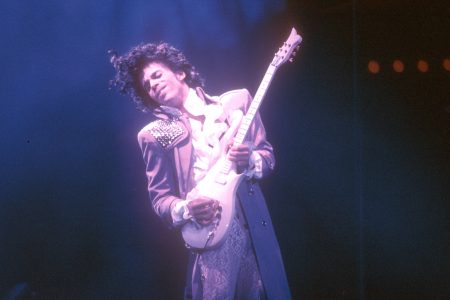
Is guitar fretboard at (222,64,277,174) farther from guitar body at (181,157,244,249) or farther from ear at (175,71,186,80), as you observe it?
ear at (175,71,186,80)

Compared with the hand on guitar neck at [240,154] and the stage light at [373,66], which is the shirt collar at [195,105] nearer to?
the hand on guitar neck at [240,154]

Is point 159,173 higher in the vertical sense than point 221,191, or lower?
higher

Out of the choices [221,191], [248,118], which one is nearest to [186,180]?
[221,191]

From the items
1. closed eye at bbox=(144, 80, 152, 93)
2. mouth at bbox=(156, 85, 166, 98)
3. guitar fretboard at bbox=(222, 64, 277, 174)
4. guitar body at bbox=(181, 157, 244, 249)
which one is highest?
closed eye at bbox=(144, 80, 152, 93)

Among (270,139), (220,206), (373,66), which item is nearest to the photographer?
(220,206)

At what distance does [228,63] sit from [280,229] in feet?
3.60

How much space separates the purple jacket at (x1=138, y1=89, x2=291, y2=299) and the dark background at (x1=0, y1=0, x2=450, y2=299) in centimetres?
25

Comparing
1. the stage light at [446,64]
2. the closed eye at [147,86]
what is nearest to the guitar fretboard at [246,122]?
the closed eye at [147,86]

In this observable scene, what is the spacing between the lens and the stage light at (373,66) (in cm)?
288

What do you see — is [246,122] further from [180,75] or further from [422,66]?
[422,66]

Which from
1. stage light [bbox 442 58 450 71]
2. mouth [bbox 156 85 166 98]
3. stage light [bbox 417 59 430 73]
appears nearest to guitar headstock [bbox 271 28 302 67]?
mouth [bbox 156 85 166 98]

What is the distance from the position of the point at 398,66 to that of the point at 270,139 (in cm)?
118

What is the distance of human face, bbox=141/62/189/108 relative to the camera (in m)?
2.21

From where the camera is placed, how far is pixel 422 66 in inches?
119
